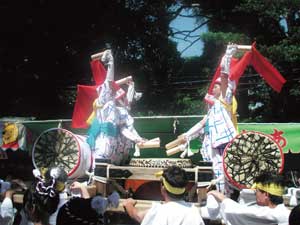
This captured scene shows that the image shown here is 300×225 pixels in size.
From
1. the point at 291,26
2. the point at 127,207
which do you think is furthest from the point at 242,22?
the point at 127,207

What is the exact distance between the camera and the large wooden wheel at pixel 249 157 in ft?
14.6

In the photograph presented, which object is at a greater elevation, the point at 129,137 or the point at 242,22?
the point at 242,22

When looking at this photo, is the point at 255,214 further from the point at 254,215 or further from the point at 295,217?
the point at 295,217

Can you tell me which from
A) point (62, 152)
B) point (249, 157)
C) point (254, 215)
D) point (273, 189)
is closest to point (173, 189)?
point (254, 215)

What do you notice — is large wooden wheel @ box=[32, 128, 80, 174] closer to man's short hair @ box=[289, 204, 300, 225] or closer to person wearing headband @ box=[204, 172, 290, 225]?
person wearing headband @ box=[204, 172, 290, 225]

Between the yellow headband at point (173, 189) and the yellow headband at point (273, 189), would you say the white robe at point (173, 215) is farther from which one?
the yellow headband at point (273, 189)

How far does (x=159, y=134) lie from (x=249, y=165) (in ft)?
7.88

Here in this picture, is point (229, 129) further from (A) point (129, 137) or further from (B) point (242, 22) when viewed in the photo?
(B) point (242, 22)

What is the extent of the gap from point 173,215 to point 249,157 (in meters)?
1.83

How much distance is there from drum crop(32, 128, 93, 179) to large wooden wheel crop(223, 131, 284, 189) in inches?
59.4

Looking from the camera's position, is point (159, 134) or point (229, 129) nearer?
point (229, 129)

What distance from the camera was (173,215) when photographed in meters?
2.84

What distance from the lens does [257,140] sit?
4.50 m

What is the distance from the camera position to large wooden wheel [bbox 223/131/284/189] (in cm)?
446
